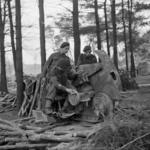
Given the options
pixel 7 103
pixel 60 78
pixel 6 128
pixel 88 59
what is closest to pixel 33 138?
pixel 6 128

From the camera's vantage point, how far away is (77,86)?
9.19 metres

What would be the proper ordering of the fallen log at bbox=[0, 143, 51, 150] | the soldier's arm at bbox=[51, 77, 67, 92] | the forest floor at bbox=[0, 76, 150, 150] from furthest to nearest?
the soldier's arm at bbox=[51, 77, 67, 92] < the fallen log at bbox=[0, 143, 51, 150] < the forest floor at bbox=[0, 76, 150, 150]

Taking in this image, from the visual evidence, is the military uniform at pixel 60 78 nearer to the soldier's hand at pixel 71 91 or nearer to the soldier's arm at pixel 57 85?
the soldier's arm at pixel 57 85

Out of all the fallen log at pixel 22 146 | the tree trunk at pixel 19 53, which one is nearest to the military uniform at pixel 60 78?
the fallen log at pixel 22 146

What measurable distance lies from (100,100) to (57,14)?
719 inches

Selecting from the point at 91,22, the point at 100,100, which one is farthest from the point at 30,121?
the point at 91,22

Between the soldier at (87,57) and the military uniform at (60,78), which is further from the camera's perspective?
the soldier at (87,57)

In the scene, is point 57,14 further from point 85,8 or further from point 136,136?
point 136,136

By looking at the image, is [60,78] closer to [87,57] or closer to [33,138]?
[87,57]

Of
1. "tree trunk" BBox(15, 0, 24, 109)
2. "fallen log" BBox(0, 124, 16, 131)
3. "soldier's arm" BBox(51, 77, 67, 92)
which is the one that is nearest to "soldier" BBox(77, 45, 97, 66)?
"soldier's arm" BBox(51, 77, 67, 92)

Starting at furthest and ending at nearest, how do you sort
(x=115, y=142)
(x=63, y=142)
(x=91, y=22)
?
1. (x=91, y=22)
2. (x=63, y=142)
3. (x=115, y=142)

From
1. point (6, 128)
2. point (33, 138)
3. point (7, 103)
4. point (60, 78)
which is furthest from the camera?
point (7, 103)

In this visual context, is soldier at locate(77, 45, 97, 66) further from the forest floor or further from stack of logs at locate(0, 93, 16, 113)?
the forest floor

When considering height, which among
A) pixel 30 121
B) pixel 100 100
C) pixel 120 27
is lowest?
pixel 30 121
